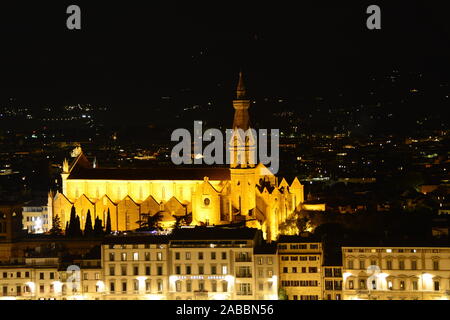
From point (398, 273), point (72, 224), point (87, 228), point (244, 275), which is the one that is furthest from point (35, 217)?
point (398, 273)

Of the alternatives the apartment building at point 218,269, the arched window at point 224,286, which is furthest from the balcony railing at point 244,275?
the arched window at point 224,286

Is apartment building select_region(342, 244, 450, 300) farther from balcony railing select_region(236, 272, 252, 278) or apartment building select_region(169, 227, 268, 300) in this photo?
balcony railing select_region(236, 272, 252, 278)

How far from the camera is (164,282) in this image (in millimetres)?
31938

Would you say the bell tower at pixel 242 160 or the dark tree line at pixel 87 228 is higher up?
the bell tower at pixel 242 160

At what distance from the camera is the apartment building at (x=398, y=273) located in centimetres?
3112

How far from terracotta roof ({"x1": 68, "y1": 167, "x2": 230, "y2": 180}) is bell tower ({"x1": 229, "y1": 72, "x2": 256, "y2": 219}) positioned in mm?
1882

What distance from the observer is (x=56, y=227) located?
44.6 metres

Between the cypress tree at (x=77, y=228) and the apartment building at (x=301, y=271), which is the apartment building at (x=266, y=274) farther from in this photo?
the cypress tree at (x=77, y=228)

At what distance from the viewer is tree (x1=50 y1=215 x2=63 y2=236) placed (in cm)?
4194

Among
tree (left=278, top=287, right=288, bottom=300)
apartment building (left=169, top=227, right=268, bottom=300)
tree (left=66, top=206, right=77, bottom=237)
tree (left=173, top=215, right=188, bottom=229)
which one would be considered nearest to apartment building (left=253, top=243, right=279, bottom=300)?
apartment building (left=169, top=227, right=268, bottom=300)

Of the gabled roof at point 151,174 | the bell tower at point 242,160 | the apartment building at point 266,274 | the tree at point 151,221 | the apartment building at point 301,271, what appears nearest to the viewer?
the apartment building at point 266,274
